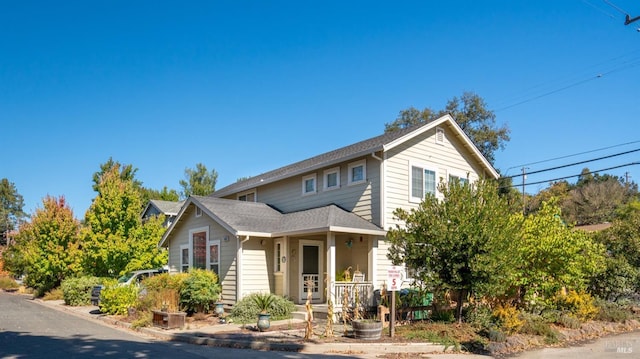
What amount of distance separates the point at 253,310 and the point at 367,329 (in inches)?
197

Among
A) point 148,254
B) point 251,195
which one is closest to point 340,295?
point 251,195

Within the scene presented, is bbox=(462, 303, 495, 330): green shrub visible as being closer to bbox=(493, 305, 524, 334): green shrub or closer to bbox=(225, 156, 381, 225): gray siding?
bbox=(493, 305, 524, 334): green shrub

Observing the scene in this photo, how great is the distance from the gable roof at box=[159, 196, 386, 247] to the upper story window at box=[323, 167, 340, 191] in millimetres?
893

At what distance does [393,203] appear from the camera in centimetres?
1819

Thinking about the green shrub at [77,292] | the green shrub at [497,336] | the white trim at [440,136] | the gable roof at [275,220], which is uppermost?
the white trim at [440,136]

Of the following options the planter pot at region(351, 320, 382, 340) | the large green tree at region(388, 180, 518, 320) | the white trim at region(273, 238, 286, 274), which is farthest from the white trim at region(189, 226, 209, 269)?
the planter pot at region(351, 320, 382, 340)

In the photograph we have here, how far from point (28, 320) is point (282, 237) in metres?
8.76

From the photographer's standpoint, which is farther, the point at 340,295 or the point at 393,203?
the point at 393,203

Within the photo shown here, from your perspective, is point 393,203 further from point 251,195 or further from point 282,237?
point 251,195

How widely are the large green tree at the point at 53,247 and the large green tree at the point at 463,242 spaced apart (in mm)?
20447

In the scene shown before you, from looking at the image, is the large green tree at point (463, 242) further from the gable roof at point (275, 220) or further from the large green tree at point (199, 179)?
the large green tree at point (199, 179)

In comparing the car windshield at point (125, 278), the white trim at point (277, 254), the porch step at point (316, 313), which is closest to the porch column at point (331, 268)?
the porch step at point (316, 313)

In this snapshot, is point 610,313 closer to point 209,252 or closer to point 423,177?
point 423,177

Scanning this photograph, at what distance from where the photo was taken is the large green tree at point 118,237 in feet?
78.6
